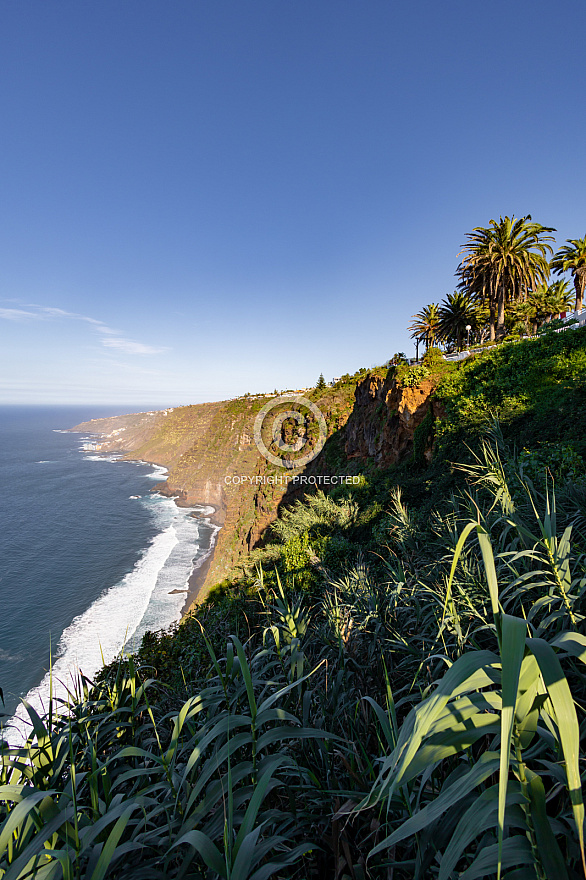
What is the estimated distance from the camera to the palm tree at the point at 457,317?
30.0 metres

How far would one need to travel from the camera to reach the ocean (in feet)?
74.3

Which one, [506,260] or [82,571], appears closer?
[506,260]

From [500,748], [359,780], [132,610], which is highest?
[500,748]

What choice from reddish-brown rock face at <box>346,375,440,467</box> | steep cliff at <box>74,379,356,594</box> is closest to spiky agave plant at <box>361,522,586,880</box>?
reddish-brown rock face at <box>346,375,440,467</box>

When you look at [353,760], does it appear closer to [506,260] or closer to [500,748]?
[500,748]

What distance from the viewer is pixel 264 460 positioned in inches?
1673

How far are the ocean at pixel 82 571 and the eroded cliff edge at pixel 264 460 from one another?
14.6ft

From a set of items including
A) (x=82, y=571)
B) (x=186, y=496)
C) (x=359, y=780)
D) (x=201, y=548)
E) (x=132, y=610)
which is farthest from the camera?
(x=186, y=496)

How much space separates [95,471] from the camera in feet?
277

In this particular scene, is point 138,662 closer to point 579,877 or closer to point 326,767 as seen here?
point 326,767

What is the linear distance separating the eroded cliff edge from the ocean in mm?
4460

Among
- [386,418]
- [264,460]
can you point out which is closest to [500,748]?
[386,418]

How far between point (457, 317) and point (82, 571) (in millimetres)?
44502

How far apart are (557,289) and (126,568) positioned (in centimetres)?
4972
